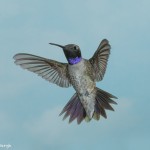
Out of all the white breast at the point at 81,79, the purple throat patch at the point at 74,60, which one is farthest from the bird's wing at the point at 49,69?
the purple throat patch at the point at 74,60

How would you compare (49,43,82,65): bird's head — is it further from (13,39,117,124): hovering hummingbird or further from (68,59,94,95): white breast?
(68,59,94,95): white breast

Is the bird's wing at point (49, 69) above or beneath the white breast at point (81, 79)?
above

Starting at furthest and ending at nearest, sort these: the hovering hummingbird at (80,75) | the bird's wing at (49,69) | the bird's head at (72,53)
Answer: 1. the bird's wing at (49,69)
2. the hovering hummingbird at (80,75)
3. the bird's head at (72,53)

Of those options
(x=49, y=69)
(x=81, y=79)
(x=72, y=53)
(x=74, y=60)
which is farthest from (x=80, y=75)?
(x=49, y=69)

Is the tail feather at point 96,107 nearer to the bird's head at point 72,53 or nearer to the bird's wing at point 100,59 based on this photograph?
the bird's wing at point 100,59

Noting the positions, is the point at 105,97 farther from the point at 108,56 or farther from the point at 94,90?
A: the point at 108,56

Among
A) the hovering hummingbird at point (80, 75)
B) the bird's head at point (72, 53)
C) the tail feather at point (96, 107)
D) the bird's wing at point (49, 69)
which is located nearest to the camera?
the bird's head at point (72, 53)
